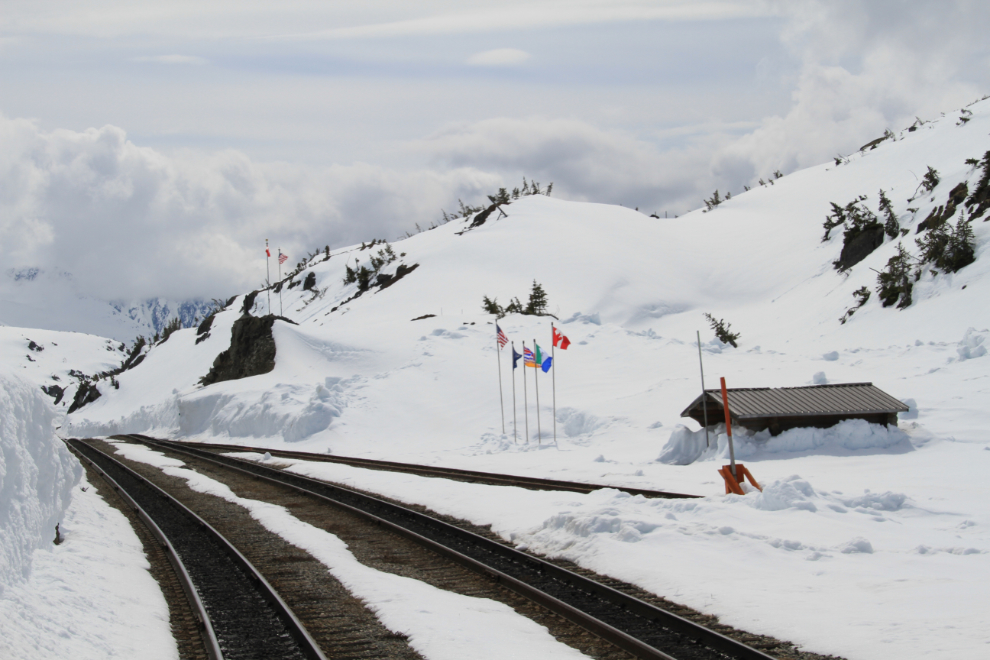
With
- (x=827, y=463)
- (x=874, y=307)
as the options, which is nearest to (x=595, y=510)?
(x=827, y=463)

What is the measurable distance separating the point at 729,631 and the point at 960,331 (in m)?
32.4

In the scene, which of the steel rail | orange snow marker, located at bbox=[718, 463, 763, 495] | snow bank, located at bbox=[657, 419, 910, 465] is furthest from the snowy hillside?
the steel rail

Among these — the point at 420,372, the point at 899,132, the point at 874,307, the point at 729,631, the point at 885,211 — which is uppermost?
the point at 899,132

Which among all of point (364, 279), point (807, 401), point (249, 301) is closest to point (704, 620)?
point (807, 401)

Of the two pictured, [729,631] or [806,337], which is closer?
[729,631]

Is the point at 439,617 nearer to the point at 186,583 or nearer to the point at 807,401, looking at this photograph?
the point at 186,583

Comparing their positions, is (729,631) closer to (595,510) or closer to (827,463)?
(595,510)

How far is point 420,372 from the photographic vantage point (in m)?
43.6

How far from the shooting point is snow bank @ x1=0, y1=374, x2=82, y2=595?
27.4ft

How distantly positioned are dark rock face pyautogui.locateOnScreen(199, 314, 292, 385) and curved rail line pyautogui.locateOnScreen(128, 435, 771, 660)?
37.1m

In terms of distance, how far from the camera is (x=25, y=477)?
9188 mm

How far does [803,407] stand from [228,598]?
1813cm

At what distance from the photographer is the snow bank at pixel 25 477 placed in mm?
8352

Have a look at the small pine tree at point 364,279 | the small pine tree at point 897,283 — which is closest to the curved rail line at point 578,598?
the small pine tree at point 897,283
